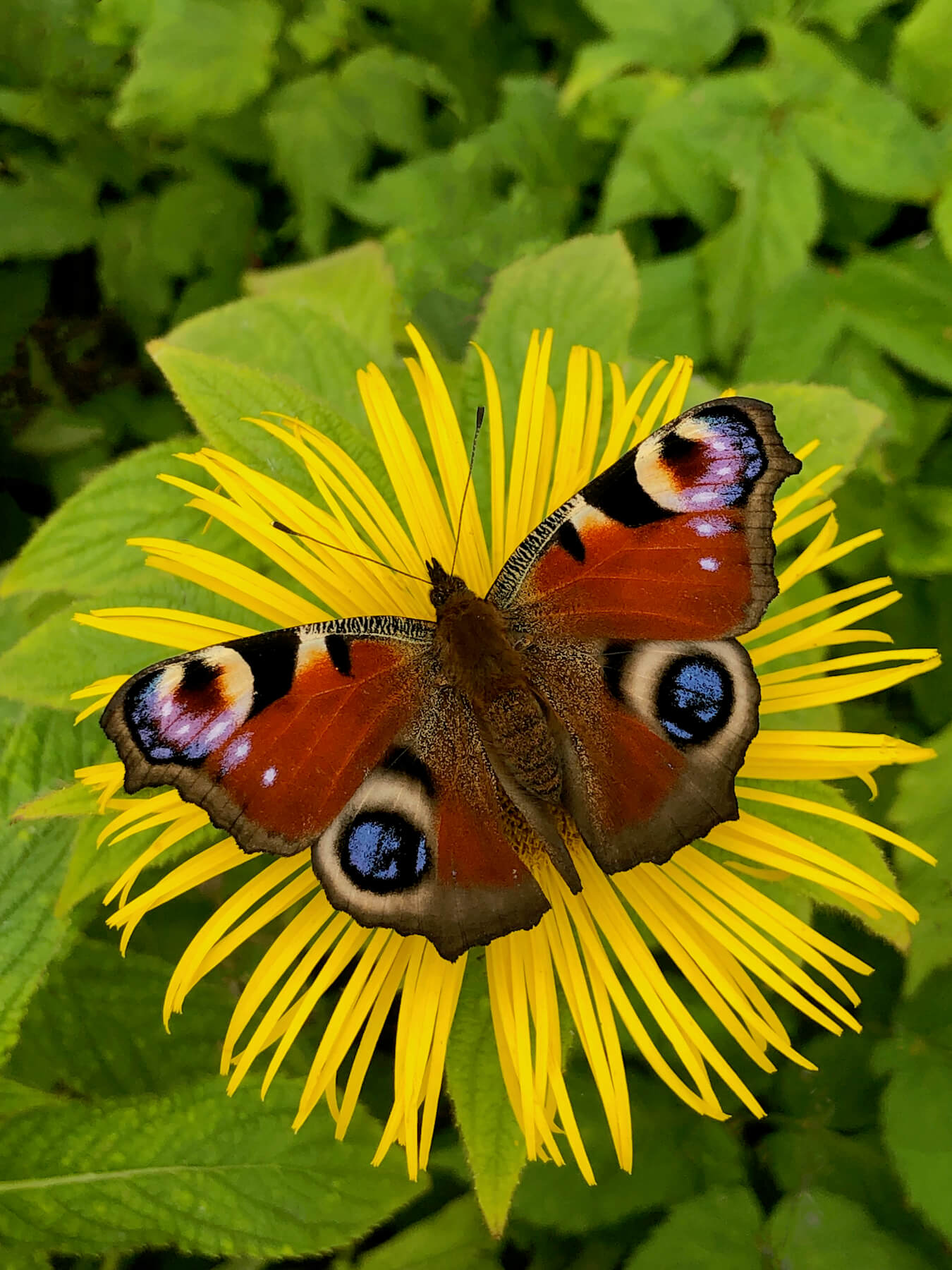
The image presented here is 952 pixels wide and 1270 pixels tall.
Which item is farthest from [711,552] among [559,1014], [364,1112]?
[364,1112]

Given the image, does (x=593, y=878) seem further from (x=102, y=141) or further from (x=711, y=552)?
→ (x=102, y=141)

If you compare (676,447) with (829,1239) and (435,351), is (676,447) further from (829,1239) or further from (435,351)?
(829,1239)

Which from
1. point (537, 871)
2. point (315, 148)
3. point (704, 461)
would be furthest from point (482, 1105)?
point (315, 148)

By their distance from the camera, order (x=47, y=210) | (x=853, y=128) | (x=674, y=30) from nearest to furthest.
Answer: (x=853, y=128), (x=674, y=30), (x=47, y=210)

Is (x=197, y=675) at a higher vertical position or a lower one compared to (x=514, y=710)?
higher

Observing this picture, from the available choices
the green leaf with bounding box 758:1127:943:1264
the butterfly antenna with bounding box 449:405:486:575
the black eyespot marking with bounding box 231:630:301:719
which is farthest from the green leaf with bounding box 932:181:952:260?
the green leaf with bounding box 758:1127:943:1264

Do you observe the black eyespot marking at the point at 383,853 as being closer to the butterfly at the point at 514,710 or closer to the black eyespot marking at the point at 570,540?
the butterfly at the point at 514,710

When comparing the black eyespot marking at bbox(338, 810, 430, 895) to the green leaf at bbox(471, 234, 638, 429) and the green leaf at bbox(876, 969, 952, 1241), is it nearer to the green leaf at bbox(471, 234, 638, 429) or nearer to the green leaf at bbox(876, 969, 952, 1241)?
the green leaf at bbox(471, 234, 638, 429)
